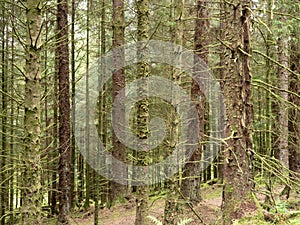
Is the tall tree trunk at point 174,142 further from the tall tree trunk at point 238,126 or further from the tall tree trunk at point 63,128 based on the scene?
the tall tree trunk at point 63,128

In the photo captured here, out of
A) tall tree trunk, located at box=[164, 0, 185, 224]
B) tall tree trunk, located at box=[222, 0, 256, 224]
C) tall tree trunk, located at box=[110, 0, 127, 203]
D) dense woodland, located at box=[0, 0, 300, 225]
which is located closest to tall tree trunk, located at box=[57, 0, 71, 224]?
dense woodland, located at box=[0, 0, 300, 225]

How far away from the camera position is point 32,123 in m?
3.79

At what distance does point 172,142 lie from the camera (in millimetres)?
6391

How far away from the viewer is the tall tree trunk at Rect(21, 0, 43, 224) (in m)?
3.74

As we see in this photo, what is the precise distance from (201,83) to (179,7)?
14.5ft

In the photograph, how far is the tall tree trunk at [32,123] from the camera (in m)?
3.74

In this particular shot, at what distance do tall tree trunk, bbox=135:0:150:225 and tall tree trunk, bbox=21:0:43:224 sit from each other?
257cm

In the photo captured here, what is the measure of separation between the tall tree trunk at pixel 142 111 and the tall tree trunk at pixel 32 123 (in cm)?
257

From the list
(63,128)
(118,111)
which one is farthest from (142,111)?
(118,111)

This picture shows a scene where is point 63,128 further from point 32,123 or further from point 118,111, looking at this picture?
point 32,123

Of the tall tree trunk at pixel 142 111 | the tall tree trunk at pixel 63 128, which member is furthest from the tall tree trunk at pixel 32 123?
the tall tree trunk at pixel 63 128

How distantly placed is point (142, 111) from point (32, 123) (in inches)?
106

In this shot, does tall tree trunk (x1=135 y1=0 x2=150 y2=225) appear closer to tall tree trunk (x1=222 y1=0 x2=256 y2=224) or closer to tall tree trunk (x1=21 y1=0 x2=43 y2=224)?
tall tree trunk (x1=21 y1=0 x2=43 y2=224)

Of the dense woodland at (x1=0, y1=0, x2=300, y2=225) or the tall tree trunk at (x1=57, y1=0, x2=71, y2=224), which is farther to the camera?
the tall tree trunk at (x1=57, y1=0, x2=71, y2=224)
